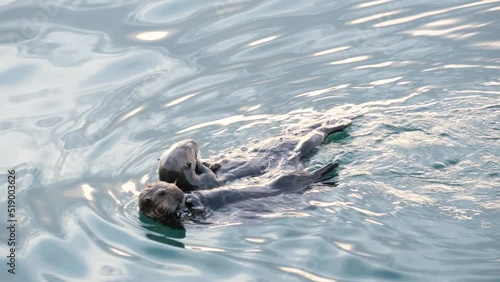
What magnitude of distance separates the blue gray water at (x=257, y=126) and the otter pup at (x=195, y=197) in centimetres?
11

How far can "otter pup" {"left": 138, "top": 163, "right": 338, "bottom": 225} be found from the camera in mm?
7535

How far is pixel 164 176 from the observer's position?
791 centimetres

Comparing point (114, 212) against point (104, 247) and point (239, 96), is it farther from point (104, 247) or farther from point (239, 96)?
point (239, 96)

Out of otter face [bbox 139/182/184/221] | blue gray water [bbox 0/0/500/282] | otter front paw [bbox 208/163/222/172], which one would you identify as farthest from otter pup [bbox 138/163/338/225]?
otter front paw [bbox 208/163/222/172]

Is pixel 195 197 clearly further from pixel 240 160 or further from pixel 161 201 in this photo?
pixel 240 160

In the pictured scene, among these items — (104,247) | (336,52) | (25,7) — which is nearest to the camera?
(104,247)

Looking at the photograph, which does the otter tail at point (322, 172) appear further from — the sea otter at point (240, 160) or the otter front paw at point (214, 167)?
the otter front paw at point (214, 167)

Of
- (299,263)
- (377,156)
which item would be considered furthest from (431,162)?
(299,263)

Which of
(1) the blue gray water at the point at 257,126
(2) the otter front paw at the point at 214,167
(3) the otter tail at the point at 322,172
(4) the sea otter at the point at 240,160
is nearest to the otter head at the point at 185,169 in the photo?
(4) the sea otter at the point at 240,160

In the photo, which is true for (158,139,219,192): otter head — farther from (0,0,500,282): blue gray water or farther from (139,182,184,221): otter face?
(0,0,500,282): blue gray water

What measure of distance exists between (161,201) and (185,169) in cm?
48

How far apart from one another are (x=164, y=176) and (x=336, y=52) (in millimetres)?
3514

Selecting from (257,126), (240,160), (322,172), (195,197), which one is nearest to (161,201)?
(195,197)

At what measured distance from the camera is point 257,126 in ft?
30.1
